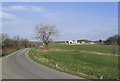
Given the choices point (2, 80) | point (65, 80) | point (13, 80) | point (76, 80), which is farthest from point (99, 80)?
point (2, 80)

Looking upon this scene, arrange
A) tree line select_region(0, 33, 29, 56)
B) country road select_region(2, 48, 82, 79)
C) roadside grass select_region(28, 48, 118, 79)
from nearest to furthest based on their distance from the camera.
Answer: country road select_region(2, 48, 82, 79) < roadside grass select_region(28, 48, 118, 79) < tree line select_region(0, 33, 29, 56)

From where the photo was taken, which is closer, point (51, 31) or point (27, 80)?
point (27, 80)

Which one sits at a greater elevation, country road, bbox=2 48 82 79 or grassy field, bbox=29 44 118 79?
country road, bbox=2 48 82 79

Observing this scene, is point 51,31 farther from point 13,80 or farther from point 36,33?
point 13,80

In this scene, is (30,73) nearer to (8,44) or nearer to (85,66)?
(85,66)

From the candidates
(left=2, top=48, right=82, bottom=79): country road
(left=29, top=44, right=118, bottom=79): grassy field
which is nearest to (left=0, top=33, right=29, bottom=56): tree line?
(left=29, top=44, right=118, bottom=79): grassy field

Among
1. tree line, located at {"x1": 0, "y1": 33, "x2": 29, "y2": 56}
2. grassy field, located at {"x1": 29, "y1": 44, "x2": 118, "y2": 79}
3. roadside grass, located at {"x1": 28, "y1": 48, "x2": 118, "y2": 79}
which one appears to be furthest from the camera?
tree line, located at {"x1": 0, "y1": 33, "x2": 29, "y2": 56}

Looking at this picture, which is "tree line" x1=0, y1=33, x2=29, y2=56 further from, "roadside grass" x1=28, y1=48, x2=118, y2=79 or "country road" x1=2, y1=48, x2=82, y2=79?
"country road" x1=2, y1=48, x2=82, y2=79

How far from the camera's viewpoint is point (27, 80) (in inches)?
375

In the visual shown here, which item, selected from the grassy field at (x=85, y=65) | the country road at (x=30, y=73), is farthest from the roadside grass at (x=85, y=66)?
the country road at (x=30, y=73)

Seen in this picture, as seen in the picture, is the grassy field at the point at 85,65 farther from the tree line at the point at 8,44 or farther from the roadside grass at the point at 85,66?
the tree line at the point at 8,44

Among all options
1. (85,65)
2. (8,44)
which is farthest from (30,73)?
(8,44)

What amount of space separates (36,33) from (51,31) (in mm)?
6226

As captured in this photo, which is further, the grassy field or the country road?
the grassy field
